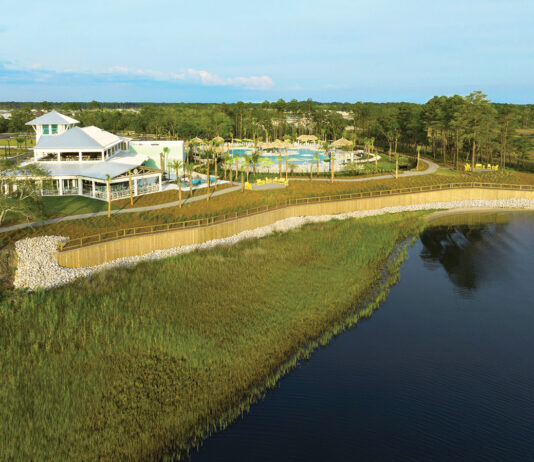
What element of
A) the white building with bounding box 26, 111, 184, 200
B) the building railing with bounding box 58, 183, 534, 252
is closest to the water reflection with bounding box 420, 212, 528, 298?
the building railing with bounding box 58, 183, 534, 252

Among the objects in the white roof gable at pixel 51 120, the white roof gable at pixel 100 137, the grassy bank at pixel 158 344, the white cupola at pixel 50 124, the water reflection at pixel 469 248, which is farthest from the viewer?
the white cupola at pixel 50 124

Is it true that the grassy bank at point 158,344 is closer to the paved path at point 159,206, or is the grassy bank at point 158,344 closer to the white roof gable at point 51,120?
the paved path at point 159,206

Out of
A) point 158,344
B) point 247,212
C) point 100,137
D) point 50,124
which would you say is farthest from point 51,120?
point 158,344

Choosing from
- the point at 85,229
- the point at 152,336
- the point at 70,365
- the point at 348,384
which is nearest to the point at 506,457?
the point at 348,384

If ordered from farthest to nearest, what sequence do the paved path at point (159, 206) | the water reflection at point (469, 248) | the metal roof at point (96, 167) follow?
the metal roof at point (96, 167), the paved path at point (159, 206), the water reflection at point (469, 248)

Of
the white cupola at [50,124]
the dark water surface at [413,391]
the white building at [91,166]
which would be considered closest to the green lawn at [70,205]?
the white building at [91,166]

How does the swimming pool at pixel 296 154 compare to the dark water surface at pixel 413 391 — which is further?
the swimming pool at pixel 296 154

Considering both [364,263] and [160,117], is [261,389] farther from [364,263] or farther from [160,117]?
[160,117]

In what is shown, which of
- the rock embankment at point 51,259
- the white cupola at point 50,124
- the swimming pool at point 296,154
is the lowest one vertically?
the rock embankment at point 51,259

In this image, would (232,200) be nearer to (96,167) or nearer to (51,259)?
(96,167)
